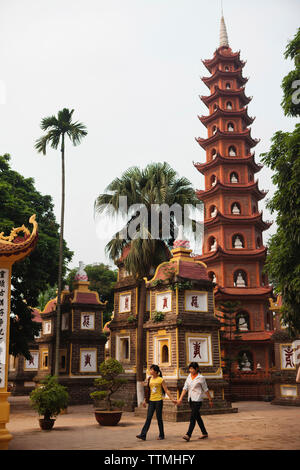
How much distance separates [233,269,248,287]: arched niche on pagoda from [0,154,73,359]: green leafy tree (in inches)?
398

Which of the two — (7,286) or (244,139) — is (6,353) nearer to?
(7,286)

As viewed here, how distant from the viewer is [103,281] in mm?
39688

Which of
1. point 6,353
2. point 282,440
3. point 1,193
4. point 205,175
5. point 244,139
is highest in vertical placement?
point 244,139

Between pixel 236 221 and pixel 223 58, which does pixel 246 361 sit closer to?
pixel 236 221

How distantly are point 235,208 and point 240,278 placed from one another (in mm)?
4414

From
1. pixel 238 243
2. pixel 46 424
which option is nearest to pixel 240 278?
pixel 238 243

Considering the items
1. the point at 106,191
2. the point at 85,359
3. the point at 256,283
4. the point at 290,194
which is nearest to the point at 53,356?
the point at 85,359

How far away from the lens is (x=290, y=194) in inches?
451

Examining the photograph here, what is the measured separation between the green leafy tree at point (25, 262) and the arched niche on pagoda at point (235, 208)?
10.9m

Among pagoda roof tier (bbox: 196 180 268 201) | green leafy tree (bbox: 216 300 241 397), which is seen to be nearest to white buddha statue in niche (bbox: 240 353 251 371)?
green leafy tree (bbox: 216 300 241 397)

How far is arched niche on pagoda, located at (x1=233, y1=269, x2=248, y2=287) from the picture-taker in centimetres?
2650

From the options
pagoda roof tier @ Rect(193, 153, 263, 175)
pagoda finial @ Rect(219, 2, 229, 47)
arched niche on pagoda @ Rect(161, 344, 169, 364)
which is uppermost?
pagoda finial @ Rect(219, 2, 229, 47)

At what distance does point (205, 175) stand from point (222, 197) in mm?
2572

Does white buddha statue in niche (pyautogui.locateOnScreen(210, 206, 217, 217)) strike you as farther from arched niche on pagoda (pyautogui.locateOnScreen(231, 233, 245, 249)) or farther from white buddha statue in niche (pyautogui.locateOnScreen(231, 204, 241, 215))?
arched niche on pagoda (pyautogui.locateOnScreen(231, 233, 245, 249))
